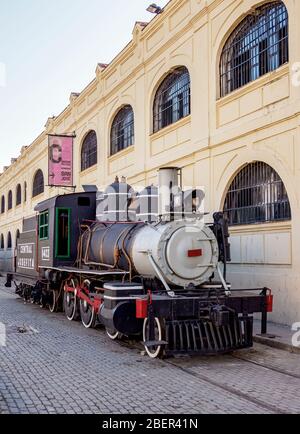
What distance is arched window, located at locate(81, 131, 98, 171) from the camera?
914 inches

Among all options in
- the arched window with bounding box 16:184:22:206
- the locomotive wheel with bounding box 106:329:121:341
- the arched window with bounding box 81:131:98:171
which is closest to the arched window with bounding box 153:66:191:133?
the arched window with bounding box 81:131:98:171

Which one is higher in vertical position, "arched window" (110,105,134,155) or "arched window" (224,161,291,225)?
"arched window" (110,105,134,155)

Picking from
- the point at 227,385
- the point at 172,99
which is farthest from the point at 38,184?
the point at 227,385

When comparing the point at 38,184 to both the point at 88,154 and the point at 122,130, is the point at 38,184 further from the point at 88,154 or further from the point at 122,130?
the point at 122,130

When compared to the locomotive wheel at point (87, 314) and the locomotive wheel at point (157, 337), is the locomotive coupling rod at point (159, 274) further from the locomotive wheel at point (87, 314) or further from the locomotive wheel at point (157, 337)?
the locomotive wheel at point (87, 314)

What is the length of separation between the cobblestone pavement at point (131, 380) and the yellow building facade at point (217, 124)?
9.93 feet

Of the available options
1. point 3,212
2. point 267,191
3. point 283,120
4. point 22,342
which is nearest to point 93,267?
point 22,342

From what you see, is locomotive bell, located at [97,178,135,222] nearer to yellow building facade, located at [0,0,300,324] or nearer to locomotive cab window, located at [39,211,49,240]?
locomotive cab window, located at [39,211,49,240]

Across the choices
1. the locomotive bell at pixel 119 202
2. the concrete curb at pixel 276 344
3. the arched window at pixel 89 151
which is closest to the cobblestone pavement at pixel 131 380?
the concrete curb at pixel 276 344

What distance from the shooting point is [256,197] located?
1183 centimetres

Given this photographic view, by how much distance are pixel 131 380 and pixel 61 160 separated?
18705 millimetres

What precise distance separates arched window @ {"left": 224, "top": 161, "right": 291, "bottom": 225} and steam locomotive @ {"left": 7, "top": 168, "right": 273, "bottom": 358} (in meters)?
2.19
